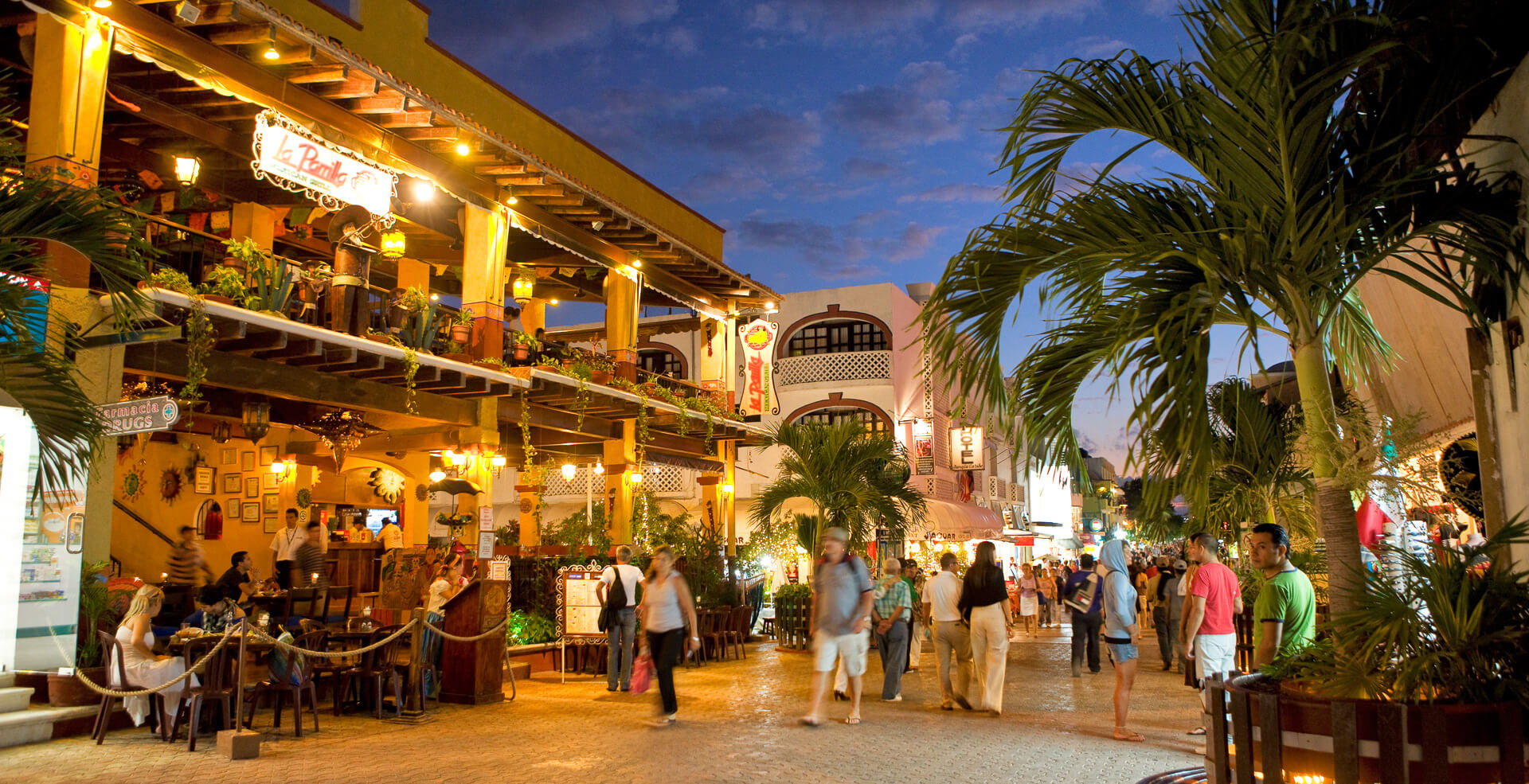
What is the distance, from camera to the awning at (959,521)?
2992cm

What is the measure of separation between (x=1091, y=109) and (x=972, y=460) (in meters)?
27.2

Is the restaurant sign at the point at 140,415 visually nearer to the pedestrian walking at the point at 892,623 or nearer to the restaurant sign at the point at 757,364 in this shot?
the pedestrian walking at the point at 892,623

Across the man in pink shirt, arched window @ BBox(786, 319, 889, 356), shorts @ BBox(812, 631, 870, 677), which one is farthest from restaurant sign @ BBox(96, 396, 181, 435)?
arched window @ BBox(786, 319, 889, 356)

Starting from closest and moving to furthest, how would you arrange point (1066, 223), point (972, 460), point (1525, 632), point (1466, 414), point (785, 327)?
point (1525, 632), point (1066, 223), point (1466, 414), point (972, 460), point (785, 327)

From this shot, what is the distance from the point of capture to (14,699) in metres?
9.01

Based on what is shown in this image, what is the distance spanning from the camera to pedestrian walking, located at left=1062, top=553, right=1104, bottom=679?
12828 millimetres

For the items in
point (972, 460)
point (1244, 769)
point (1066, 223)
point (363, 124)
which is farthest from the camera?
point (972, 460)

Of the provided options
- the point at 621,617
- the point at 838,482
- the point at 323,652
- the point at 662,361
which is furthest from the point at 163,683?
the point at 662,361

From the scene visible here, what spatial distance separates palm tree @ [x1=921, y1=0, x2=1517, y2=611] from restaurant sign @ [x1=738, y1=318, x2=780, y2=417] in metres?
16.7

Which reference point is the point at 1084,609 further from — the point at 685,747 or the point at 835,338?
the point at 835,338

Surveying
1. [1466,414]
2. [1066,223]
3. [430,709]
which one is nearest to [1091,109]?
[1066,223]

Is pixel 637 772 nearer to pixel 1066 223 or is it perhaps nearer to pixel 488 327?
pixel 1066 223

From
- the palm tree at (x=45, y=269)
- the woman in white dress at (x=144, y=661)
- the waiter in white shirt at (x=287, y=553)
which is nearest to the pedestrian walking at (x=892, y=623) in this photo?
the woman in white dress at (x=144, y=661)

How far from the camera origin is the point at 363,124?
13625 mm
